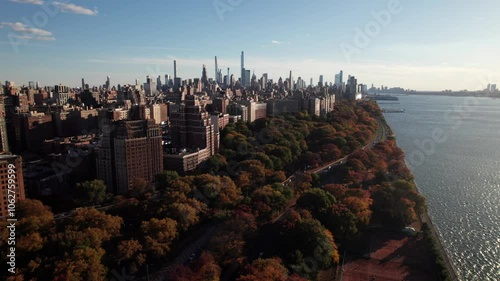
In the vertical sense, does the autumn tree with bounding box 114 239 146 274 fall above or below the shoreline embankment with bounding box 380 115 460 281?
above

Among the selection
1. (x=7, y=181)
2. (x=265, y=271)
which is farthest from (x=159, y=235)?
(x=7, y=181)

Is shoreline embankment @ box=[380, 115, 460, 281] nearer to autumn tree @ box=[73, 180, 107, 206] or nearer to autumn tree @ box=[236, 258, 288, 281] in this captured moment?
autumn tree @ box=[236, 258, 288, 281]

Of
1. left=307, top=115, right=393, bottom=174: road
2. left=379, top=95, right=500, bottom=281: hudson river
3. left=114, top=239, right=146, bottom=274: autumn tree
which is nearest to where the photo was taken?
left=114, top=239, right=146, bottom=274: autumn tree

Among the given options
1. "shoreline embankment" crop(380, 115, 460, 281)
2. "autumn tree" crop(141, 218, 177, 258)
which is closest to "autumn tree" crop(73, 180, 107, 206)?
"autumn tree" crop(141, 218, 177, 258)

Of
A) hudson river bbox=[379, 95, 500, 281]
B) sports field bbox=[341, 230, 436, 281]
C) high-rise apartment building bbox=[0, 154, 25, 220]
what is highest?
high-rise apartment building bbox=[0, 154, 25, 220]

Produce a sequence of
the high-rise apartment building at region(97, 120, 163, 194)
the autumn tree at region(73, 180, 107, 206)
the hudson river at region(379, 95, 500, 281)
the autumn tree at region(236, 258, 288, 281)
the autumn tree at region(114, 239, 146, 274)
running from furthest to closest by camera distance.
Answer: the high-rise apartment building at region(97, 120, 163, 194) < the autumn tree at region(73, 180, 107, 206) < the hudson river at region(379, 95, 500, 281) < the autumn tree at region(114, 239, 146, 274) < the autumn tree at region(236, 258, 288, 281)

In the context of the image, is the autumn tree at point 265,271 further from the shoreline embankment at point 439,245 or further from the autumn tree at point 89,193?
the autumn tree at point 89,193

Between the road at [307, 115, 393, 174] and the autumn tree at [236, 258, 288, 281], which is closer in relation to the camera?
the autumn tree at [236, 258, 288, 281]

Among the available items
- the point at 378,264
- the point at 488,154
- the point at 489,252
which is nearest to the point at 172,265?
the point at 378,264
